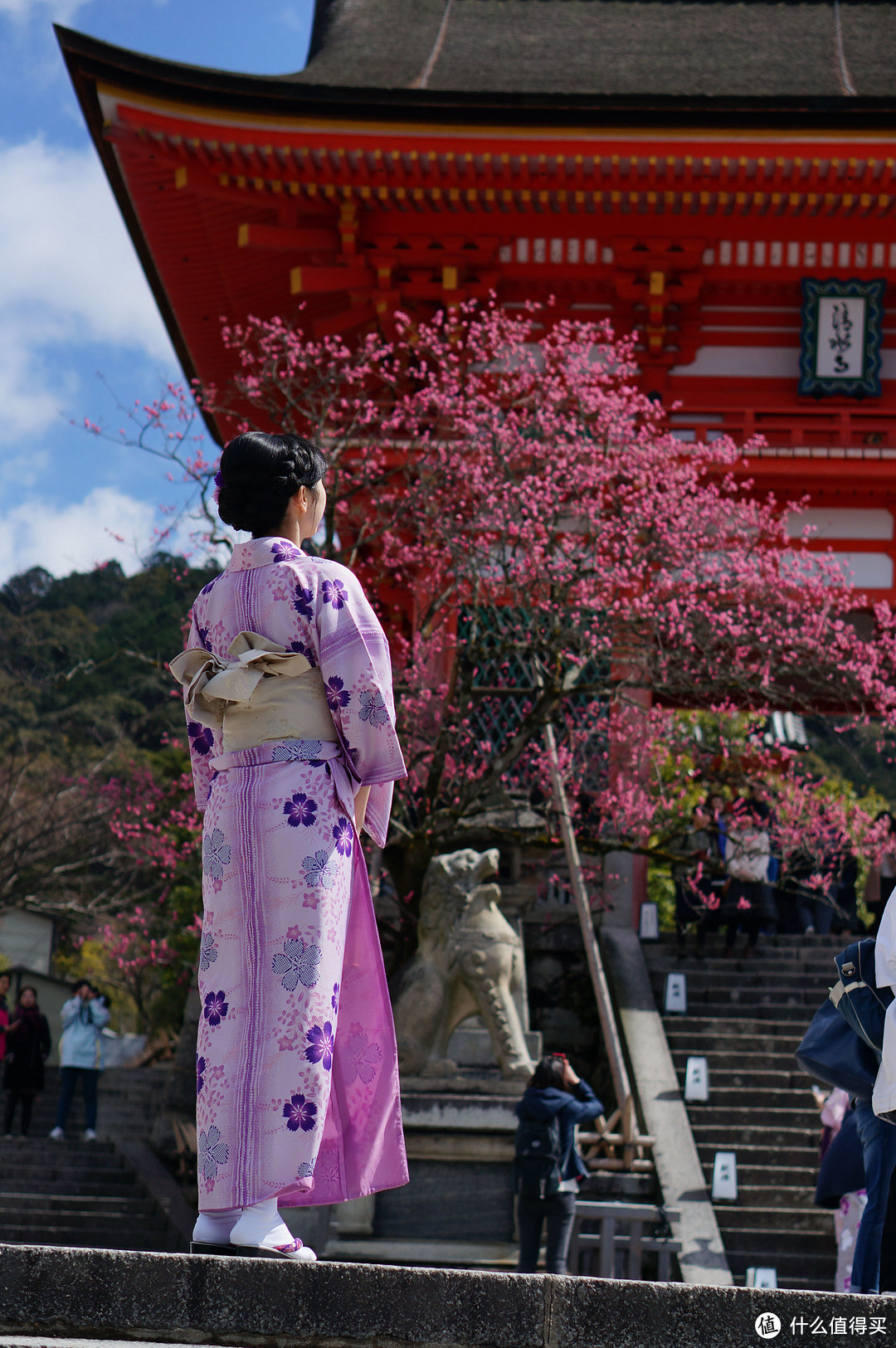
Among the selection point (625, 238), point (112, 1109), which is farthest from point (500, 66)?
point (112, 1109)

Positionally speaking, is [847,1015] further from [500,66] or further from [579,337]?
[500,66]

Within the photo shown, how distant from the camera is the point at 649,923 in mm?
11352

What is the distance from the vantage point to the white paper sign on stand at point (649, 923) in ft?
37.1

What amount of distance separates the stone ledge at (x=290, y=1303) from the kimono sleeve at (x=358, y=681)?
3.70 ft

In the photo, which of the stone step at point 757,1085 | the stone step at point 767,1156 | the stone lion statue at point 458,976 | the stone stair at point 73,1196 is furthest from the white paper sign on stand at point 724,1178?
the stone stair at point 73,1196

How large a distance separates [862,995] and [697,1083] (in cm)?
538

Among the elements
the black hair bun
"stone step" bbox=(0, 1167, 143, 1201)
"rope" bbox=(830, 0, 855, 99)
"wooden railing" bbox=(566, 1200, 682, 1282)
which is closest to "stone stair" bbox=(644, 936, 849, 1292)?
"wooden railing" bbox=(566, 1200, 682, 1282)

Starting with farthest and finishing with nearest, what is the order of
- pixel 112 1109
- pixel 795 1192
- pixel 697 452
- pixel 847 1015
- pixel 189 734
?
pixel 112 1109
pixel 697 452
pixel 795 1192
pixel 847 1015
pixel 189 734

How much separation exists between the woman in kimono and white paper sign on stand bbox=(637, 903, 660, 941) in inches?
325

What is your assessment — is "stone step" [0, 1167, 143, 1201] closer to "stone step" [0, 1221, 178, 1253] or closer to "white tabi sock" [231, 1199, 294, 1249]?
"stone step" [0, 1221, 178, 1253]

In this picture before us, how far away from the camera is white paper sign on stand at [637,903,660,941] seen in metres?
11.3

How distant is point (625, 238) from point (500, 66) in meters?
2.35

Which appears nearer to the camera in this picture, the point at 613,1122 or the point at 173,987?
the point at 613,1122

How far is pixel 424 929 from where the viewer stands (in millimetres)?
8266
